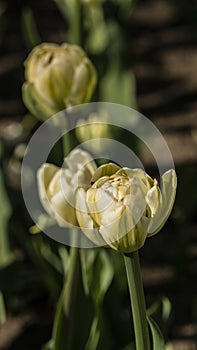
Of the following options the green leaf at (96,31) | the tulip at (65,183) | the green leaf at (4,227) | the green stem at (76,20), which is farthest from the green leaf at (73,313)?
the green leaf at (96,31)

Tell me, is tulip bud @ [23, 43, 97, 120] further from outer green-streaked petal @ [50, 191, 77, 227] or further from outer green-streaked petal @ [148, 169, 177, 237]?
outer green-streaked petal @ [148, 169, 177, 237]

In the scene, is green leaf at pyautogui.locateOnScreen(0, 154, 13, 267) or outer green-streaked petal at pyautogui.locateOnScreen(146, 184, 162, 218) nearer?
outer green-streaked petal at pyautogui.locateOnScreen(146, 184, 162, 218)

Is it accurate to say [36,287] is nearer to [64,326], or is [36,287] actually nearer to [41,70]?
[64,326]

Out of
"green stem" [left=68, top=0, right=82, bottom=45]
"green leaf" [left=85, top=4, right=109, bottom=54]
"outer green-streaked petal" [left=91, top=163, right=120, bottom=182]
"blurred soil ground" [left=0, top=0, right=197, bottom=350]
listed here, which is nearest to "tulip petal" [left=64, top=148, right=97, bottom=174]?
"outer green-streaked petal" [left=91, top=163, right=120, bottom=182]

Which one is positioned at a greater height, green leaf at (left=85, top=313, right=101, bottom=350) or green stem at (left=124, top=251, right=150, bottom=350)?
green stem at (left=124, top=251, right=150, bottom=350)

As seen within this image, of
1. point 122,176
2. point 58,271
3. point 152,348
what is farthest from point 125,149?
point 122,176

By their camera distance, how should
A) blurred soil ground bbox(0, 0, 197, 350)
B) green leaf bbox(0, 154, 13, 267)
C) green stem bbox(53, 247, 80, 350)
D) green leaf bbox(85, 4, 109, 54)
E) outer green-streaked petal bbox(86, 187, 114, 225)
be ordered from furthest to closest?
green leaf bbox(85, 4, 109, 54) < blurred soil ground bbox(0, 0, 197, 350) < green leaf bbox(0, 154, 13, 267) < green stem bbox(53, 247, 80, 350) < outer green-streaked petal bbox(86, 187, 114, 225)
